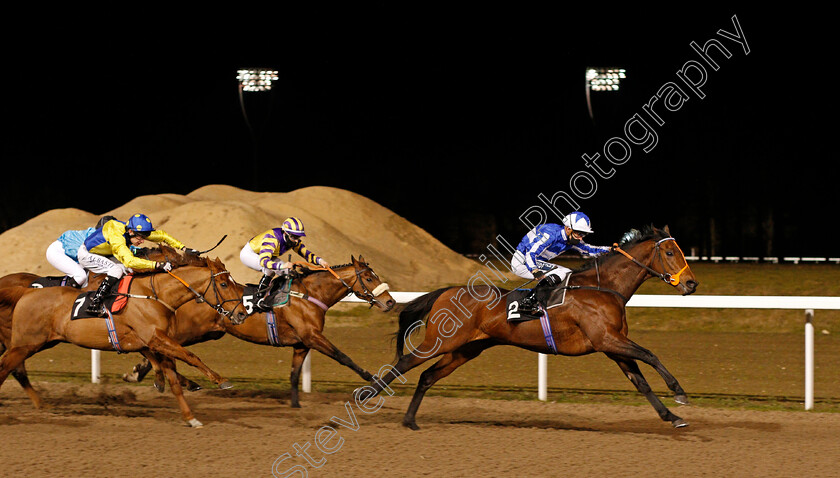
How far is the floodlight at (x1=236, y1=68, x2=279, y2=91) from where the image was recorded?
29.9 meters

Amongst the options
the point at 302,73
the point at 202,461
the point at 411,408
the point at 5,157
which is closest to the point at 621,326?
the point at 411,408

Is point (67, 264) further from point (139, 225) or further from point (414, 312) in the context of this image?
point (414, 312)

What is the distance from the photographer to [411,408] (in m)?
6.52

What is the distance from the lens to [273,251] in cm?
813

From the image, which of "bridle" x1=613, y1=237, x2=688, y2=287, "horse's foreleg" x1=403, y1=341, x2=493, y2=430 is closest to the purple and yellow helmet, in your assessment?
→ "horse's foreleg" x1=403, y1=341, x2=493, y2=430

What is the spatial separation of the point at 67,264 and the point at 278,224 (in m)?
12.1

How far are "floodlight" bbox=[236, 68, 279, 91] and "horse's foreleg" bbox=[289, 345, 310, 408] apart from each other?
2327 cm

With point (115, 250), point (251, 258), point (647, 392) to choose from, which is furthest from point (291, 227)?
point (647, 392)

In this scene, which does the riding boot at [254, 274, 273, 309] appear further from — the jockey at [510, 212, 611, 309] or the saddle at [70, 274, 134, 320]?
the jockey at [510, 212, 611, 309]

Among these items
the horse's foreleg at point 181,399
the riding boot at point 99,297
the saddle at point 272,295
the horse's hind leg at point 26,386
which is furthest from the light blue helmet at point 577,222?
the horse's hind leg at point 26,386

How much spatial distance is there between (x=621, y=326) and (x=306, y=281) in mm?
2940

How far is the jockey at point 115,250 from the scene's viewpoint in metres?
6.95

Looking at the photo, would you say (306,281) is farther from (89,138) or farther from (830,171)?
(89,138)

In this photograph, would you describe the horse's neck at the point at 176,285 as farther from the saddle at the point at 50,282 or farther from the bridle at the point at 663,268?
the bridle at the point at 663,268
